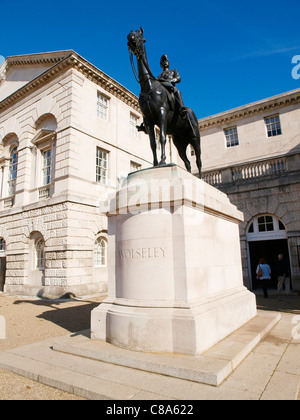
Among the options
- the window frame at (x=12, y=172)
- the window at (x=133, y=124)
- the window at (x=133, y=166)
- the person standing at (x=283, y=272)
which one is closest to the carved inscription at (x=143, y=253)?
the person standing at (x=283, y=272)

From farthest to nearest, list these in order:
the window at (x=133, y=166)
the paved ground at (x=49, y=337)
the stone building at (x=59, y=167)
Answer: the window at (x=133, y=166)
the stone building at (x=59, y=167)
the paved ground at (x=49, y=337)

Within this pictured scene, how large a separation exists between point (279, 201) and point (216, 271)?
1189 centimetres

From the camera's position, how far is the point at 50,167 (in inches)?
683

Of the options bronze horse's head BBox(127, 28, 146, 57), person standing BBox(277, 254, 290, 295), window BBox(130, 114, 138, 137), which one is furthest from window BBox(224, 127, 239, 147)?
bronze horse's head BBox(127, 28, 146, 57)

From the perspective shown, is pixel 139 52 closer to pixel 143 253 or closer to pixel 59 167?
pixel 143 253

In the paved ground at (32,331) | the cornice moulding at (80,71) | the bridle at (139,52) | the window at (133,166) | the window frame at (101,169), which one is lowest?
the paved ground at (32,331)

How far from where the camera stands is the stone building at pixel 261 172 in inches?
617

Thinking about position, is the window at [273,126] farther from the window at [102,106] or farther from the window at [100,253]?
the window at [100,253]

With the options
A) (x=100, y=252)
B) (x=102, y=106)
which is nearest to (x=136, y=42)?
(x=100, y=252)

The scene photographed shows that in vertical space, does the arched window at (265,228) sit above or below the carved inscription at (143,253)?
above

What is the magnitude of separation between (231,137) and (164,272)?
21.3 m

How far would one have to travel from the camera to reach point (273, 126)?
72.4ft

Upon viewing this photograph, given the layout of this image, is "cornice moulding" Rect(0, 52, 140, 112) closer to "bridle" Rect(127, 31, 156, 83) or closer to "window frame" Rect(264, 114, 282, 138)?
"window frame" Rect(264, 114, 282, 138)
